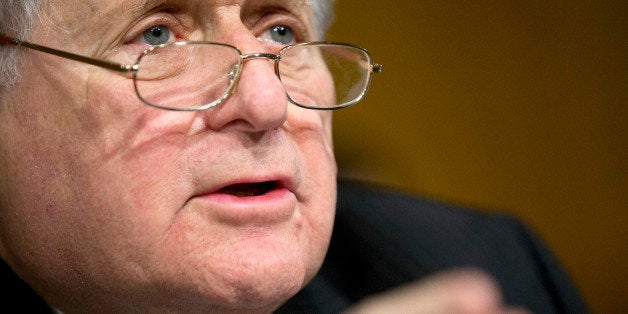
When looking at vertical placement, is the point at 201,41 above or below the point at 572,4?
below

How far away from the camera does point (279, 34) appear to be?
1427 mm

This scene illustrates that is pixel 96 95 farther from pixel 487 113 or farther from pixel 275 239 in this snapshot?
pixel 487 113

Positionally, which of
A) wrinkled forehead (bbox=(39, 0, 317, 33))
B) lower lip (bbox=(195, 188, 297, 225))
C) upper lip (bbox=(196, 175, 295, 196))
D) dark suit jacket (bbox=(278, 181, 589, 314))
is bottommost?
lower lip (bbox=(195, 188, 297, 225))

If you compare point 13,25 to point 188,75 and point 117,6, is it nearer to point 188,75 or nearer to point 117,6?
point 117,6

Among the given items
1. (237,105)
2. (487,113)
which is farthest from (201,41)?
(487,113)

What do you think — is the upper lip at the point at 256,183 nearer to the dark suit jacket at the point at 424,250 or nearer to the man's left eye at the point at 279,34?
the man's left eye at the point at 279,34

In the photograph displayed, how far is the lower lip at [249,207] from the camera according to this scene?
1208 millimetres

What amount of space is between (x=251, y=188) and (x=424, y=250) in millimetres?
747

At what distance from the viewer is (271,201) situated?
49.0 inches

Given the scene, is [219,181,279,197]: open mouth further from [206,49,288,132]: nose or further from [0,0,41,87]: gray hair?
[0,0,41,87]: gray hair

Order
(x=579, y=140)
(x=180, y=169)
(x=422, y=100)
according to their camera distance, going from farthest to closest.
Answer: (x=579, y=140)
(x=422, y=100)
(x=180, y=169)

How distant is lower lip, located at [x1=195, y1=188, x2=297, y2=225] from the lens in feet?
3.96

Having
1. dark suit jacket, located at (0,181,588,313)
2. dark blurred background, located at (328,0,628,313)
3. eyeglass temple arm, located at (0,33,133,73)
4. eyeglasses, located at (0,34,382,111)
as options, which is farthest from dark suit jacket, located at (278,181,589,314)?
dark blurred background, located at (328,0,628,313)

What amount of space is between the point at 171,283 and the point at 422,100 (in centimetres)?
223
